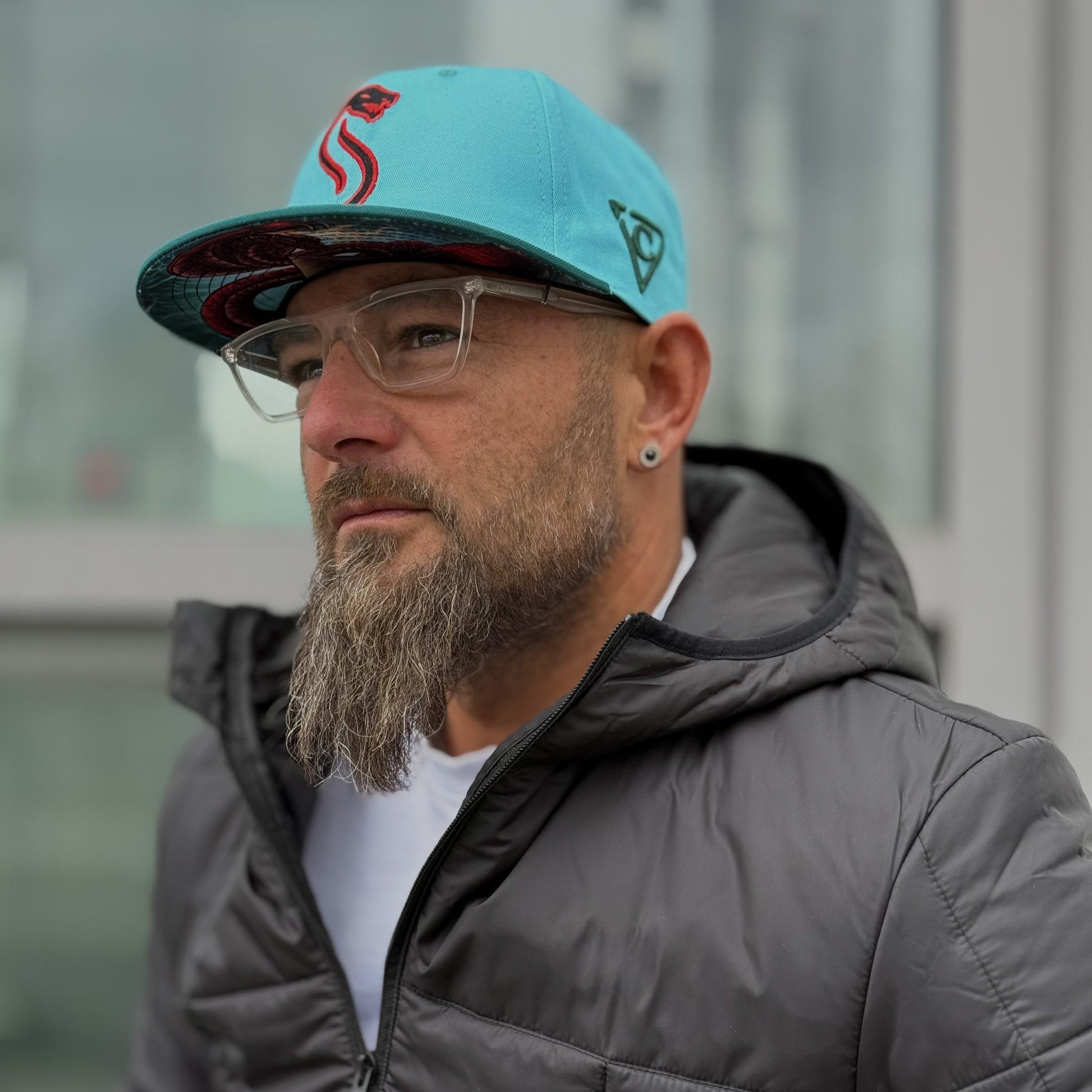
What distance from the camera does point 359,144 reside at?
5.51 ft

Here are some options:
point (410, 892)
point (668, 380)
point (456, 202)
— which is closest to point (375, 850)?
point (410, 892)

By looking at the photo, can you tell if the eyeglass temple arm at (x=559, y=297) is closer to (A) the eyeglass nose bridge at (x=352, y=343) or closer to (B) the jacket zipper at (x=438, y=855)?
(A) the eyeglass nose bridge at (x=352, y=343)

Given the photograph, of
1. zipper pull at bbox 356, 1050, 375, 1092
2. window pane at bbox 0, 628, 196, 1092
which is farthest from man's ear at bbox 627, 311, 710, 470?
window pane at bbox 0, 628, 196, 1092

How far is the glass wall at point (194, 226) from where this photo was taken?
3.21 m

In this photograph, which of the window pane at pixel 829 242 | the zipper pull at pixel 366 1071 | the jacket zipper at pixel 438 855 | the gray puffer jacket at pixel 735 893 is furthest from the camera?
the window pane at pixel 829 242

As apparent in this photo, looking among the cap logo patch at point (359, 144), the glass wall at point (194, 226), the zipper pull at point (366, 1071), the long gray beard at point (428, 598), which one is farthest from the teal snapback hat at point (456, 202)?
the glass wall at point (194, 226)

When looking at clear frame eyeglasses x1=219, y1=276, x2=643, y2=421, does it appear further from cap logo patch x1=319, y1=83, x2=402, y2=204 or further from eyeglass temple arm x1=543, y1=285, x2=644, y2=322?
cap logo patch x1=319, y1=83, x2=402, y2=204

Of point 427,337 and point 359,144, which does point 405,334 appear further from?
point 359,144

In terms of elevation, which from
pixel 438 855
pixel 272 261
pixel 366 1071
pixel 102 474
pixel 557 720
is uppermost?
pixel 272 261

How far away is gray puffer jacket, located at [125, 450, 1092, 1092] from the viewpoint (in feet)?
4.33

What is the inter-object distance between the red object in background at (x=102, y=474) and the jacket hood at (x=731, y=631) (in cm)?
129

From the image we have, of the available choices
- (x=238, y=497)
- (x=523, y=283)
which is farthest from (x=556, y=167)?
(x=238, y=497)

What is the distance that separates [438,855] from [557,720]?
0.24 meters

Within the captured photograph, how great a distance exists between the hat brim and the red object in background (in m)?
1.35
